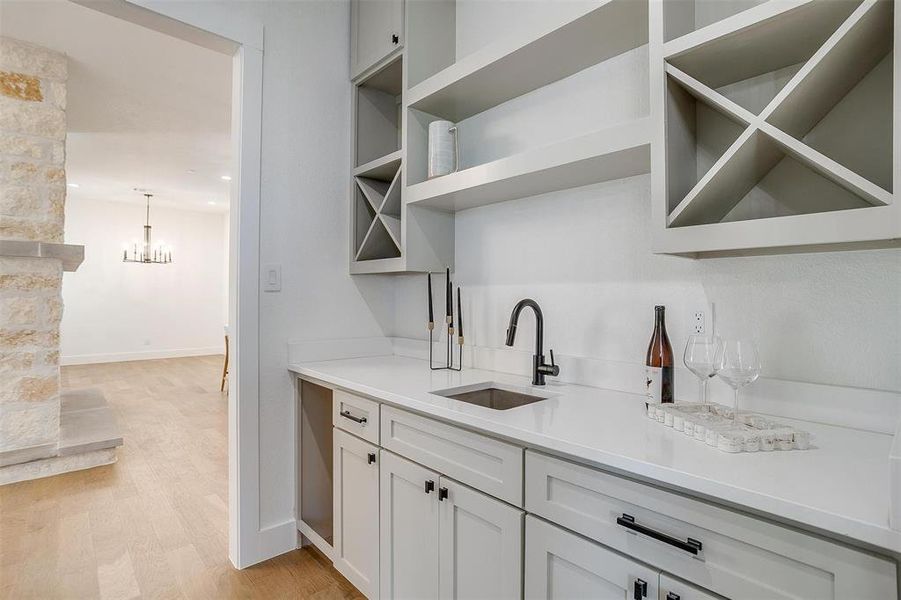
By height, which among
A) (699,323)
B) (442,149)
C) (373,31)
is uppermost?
(373,31)

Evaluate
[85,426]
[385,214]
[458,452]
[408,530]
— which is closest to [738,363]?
[458,452]

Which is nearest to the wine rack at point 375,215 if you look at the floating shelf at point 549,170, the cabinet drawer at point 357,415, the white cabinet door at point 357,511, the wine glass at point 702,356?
the floating shelf at point 549,170

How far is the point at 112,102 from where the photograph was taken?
3.87 m

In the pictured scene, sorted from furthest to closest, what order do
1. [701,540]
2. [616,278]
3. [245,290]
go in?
1. [245,290]
2. [616,278]
3. [701,540]

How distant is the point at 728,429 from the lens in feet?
3.25

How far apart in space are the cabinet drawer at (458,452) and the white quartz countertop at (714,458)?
4 cm

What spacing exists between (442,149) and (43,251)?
9.08ft

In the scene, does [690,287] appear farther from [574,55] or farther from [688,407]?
[574,55]

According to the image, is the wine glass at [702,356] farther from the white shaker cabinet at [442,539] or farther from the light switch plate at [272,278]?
the light switch plate at [272,278]

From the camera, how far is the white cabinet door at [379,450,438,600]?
4.61ft

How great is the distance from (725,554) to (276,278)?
1.92m

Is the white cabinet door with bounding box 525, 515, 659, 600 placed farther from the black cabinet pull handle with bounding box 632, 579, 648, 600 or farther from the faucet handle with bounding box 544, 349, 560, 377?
the faucet handle with bounding box 544, 349, 560, 377

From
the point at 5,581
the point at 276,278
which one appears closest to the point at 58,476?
the point at 5,581

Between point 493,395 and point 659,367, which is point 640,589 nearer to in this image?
point 659,367
